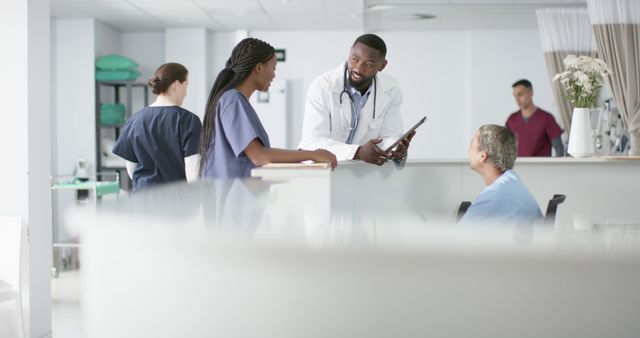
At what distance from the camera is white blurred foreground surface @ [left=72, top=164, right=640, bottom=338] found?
121 cm

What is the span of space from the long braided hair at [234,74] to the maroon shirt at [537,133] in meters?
4.22

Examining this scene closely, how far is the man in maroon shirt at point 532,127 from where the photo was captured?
20.5 feet

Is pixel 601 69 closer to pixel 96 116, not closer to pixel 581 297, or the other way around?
pixel 581 297

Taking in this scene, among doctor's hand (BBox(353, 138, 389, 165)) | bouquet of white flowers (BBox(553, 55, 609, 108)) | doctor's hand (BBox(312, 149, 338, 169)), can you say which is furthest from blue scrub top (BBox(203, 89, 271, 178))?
bouquet of white flowers (BBox(553, 55, 609, 108))

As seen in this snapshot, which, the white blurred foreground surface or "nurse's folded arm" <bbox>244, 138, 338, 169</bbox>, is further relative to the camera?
"nurse's folded arm" <bbox>244, 138, 338, 169</bbox>

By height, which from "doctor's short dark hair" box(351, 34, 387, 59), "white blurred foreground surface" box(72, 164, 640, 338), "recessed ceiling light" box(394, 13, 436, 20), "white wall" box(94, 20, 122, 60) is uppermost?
"recessed ceiling light" box(394, 13, 436, 20)

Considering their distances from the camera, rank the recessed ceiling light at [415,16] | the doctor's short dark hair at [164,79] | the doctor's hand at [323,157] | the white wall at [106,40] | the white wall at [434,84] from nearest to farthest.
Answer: the doctor's hand at [323,157] < the doctor's short dark hair at [164,79] < the recessed ceiling light at [415,16] < the white wall at [106,40] < the white wall at [434,84]

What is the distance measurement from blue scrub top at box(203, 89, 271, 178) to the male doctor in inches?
34.7

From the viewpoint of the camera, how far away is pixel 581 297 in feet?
4.02

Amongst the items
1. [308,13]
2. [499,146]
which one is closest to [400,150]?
[499,146]

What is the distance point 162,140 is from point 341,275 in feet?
7.38

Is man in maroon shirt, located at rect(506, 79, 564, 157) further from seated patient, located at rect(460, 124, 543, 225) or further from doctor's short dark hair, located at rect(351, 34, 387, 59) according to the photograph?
seated patient, located at rect(460, 124, 543, 225)

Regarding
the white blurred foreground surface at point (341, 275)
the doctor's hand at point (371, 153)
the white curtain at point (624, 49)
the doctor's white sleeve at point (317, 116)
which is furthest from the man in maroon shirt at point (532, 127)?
the white blurred foreground surface at point (341, 275)

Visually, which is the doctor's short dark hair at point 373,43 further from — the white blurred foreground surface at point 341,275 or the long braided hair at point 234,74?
the white blurred foreground surface at point 341,275
